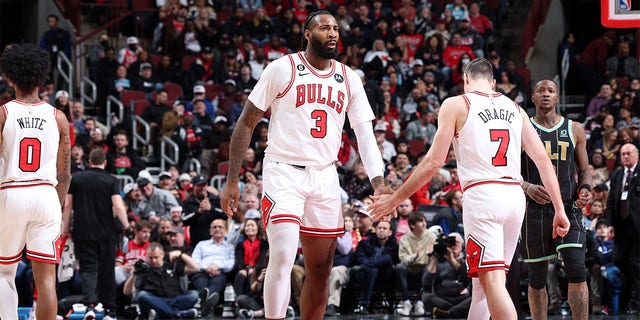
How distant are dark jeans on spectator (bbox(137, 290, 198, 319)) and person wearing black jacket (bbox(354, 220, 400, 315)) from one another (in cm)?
234

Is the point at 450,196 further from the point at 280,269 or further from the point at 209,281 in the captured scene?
the point at 280,269

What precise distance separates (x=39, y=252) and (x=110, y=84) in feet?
44.9

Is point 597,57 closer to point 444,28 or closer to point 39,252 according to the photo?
point 444,28

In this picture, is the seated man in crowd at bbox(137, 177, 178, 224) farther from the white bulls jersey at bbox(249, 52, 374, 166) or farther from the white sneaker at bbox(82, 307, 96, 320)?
the white bulls jersey at bbox(249, 52, 374, 166)

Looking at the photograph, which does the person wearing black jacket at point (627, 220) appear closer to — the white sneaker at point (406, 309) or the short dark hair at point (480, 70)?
the white sneaker at point (406, 309)

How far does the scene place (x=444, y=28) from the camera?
2406 cm

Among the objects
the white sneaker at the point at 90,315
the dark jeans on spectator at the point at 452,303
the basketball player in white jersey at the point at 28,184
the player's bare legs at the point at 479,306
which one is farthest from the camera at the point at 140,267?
the player's bare legs at the point at 479,306

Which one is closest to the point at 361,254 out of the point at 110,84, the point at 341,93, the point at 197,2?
the point at 341,93

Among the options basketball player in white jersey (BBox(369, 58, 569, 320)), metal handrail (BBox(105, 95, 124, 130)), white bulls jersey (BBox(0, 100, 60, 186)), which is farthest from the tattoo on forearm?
metal handrail (BBox(105, 95, 124, 130))

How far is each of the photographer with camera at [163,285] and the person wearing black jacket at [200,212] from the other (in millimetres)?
851

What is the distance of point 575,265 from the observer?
389 inches

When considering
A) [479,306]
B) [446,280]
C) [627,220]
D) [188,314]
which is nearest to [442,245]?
[446,280]

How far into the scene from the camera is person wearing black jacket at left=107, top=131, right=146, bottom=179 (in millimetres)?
18703

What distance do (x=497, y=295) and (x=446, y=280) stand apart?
642 cm
